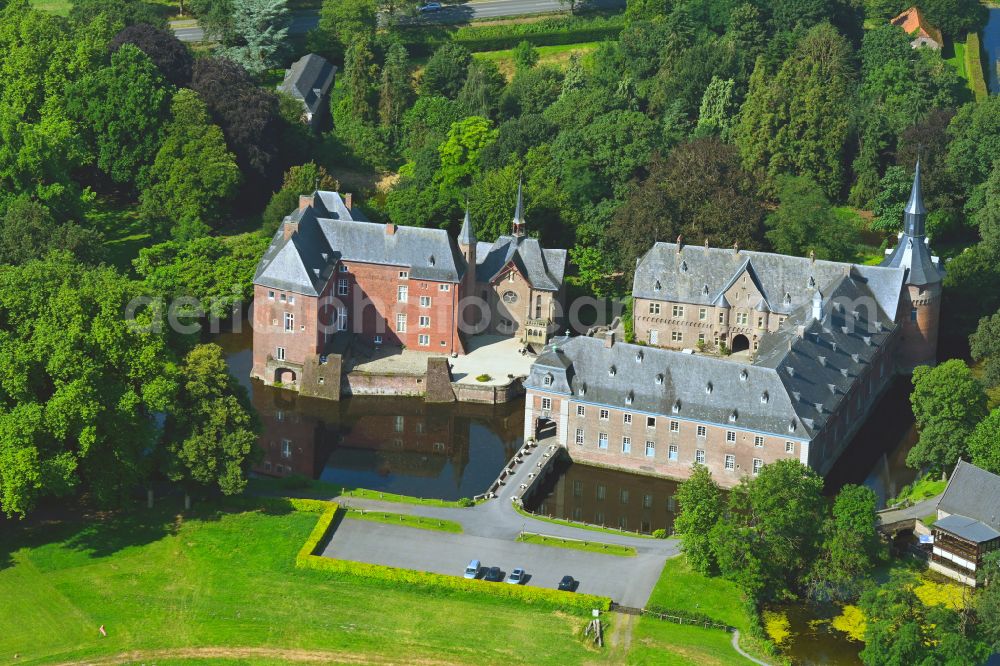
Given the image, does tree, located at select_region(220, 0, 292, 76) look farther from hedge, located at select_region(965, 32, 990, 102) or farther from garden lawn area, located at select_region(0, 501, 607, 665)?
garden lawn area, located at select_region(0, 501, 607, 665)

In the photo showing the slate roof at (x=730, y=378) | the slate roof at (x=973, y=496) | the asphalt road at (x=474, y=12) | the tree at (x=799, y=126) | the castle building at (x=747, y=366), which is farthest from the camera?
the asphalt road at (x=474, y=12)

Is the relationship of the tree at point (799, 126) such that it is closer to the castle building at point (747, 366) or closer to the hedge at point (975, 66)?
the hedge at point (975, 66)

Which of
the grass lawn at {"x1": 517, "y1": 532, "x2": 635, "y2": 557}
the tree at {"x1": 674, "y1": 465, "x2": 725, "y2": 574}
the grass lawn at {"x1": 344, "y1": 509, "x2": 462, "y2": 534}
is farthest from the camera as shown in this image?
the grass lawn at {"x1": 344, "y1": 509, "x2": 462, "y2": 534}

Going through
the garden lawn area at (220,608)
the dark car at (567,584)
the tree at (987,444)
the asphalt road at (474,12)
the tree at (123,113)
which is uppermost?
the asphalt road at (474,12)

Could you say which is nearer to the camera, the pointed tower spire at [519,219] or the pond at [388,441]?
the pond at [388,441]

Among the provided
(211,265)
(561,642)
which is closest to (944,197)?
(211,265)

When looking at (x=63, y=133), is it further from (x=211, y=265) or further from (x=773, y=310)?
(x=773, y=310)

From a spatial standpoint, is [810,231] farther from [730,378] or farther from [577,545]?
[577,545]

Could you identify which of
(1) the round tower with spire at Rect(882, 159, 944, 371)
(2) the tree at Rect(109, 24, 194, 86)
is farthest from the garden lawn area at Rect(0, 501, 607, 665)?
(2) the tree at Rect(109, 24, 194, 86)

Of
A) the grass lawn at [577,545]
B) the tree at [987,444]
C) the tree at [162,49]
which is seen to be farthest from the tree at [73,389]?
the tree at [162,49]
